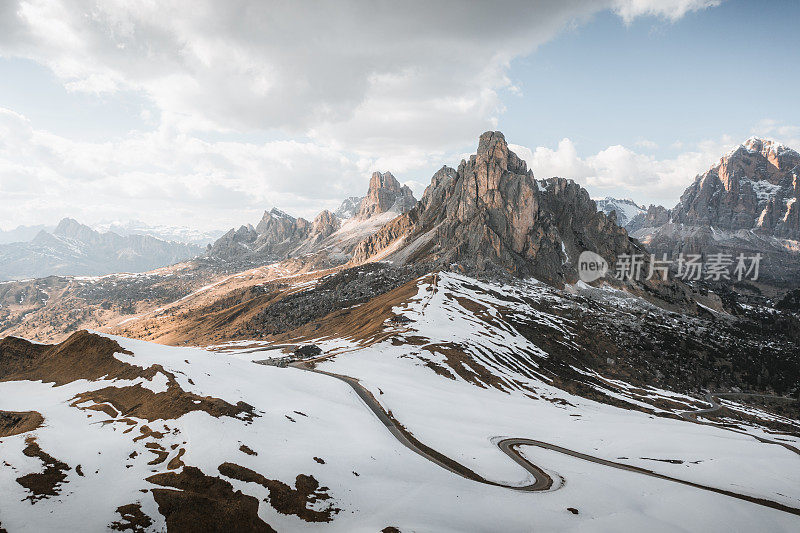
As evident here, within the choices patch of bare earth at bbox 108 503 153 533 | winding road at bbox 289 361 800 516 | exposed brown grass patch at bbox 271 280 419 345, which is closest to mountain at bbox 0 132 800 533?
patch of bare earth at bbox 108 503 153 533

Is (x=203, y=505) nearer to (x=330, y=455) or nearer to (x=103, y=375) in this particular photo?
(x=330, y=455)

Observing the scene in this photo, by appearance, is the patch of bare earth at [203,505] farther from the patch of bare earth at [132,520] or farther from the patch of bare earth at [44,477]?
the patch of bare earth at [44,477]

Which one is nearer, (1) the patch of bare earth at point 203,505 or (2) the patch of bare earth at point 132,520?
(2) the patch of bare earth at point 132,520

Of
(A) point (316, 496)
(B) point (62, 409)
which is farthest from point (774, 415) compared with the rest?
(B) point (62, 409)

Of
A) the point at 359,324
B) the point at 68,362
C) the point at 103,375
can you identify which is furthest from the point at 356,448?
the point at 359,324

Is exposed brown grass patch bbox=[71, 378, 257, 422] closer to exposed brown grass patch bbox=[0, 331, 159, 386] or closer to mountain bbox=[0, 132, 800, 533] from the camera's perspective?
mountain bbox=[0, 132, 800, 533]

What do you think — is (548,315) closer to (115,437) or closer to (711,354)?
(711,354)

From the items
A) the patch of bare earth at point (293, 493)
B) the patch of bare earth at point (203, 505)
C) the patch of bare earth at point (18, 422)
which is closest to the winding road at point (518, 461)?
the patch of bare earth at point (293, 493)
